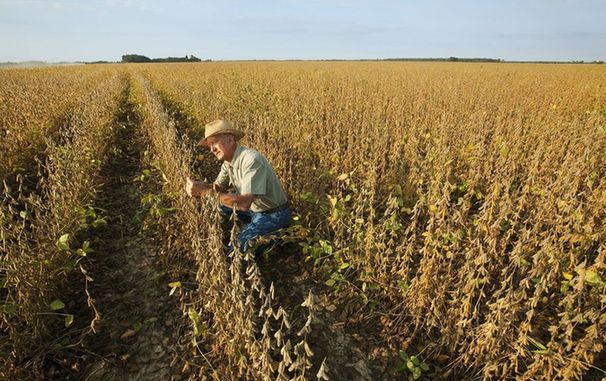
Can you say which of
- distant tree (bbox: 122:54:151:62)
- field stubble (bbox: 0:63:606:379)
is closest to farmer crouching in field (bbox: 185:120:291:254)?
field stubble (bbox: 0:63:606:379)

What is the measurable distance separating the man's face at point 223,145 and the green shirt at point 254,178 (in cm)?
5

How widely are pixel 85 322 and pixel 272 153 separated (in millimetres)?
2758

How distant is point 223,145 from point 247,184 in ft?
1.56

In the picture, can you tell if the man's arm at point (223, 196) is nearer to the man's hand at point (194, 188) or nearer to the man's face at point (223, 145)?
the man's hand at point (194, 188)

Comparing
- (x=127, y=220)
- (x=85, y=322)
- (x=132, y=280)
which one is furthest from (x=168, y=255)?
(x=127, y=220)

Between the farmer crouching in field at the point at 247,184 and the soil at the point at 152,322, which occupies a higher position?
the farmer crouching in field at the point at 247,184

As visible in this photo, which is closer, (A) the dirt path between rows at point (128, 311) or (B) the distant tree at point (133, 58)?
(A) the dirt path between rows at point (128, 311)

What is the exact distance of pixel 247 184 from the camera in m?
3.12

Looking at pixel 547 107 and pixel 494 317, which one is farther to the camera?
pixel 547 107

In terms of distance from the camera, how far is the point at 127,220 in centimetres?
402

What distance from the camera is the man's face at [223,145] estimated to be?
10.7 ft

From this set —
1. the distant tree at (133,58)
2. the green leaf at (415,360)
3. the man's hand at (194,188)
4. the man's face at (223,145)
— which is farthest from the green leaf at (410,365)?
the distant tree at (133,58)

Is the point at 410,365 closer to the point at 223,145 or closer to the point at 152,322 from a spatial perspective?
the point at 152,322

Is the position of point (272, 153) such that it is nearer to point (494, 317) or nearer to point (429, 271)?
point (429, 271)
